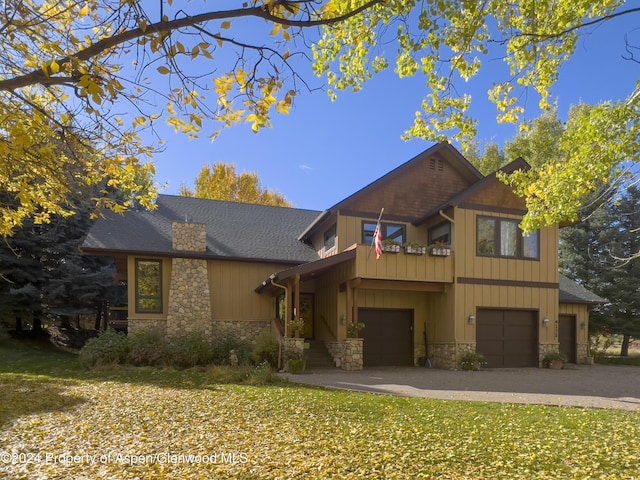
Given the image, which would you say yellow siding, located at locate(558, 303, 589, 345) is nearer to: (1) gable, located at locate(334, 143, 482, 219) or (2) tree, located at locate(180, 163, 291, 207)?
(1) gable, located at locate(334, 143, 482, 219)

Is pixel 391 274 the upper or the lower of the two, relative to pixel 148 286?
upper

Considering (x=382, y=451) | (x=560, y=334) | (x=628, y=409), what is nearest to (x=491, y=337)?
(x=560, y=334)

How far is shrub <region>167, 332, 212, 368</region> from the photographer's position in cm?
1304

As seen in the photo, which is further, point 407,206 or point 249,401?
point 407,206

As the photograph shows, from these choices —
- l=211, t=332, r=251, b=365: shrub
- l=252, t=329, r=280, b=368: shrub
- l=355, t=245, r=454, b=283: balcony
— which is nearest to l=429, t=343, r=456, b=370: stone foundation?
l=355, t=245, r=454, b=283: balcony

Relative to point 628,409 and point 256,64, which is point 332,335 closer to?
point 628,409

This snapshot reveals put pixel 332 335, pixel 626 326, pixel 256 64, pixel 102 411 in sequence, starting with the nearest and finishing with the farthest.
→ pixel 256 64
pixel 102 411
pixel 332 335
pixel 626 326

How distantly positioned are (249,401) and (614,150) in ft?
23.5

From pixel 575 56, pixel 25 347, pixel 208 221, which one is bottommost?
pixel 25 347

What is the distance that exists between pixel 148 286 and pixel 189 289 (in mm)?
1325

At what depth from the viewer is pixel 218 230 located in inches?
676

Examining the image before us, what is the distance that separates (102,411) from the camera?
703 centimetres

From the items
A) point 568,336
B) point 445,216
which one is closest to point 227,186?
point 445,216

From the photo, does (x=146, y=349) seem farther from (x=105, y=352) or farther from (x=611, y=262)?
(x=611, y=262)
